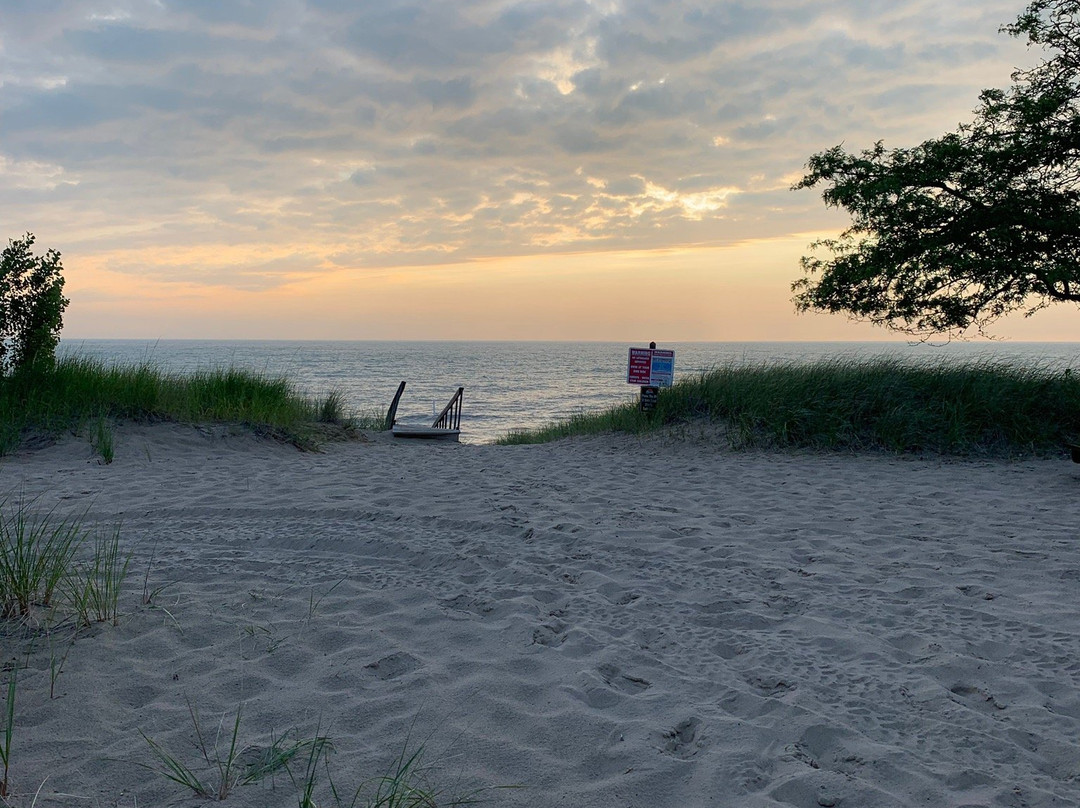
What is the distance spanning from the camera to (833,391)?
10.5 m

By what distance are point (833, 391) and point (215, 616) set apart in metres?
9.24

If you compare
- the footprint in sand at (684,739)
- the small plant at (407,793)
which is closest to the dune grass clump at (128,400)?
the small plant at (407,793)

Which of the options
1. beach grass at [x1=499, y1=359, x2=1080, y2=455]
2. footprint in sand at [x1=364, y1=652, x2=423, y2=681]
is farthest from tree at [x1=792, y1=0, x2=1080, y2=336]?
footprint in sand at [x1=364, y1=652, x2=423, y2=681]

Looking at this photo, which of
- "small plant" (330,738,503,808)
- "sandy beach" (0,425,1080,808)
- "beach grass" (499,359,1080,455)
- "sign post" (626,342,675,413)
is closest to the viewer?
"small plant" (330,738,503,808)

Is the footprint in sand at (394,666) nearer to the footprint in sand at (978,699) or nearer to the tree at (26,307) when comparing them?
the footprint in sand at (978,699)

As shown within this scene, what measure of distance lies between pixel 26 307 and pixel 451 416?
1029 cm

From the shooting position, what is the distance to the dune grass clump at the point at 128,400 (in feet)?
30.9

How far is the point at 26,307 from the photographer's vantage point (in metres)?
10.7

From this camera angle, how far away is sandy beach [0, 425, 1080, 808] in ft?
8.11

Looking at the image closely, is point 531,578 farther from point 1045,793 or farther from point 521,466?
point 521,466

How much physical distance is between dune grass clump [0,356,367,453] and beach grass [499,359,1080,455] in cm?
575

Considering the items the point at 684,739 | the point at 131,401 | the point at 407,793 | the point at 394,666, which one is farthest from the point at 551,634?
the point at 131,401

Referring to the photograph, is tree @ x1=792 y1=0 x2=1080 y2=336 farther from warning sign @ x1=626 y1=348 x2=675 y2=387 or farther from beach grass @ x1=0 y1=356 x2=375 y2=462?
beach grass @ x1=0 y1=356 x2=375 y2=462

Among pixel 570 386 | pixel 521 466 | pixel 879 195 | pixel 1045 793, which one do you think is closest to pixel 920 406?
pixel 879 195
